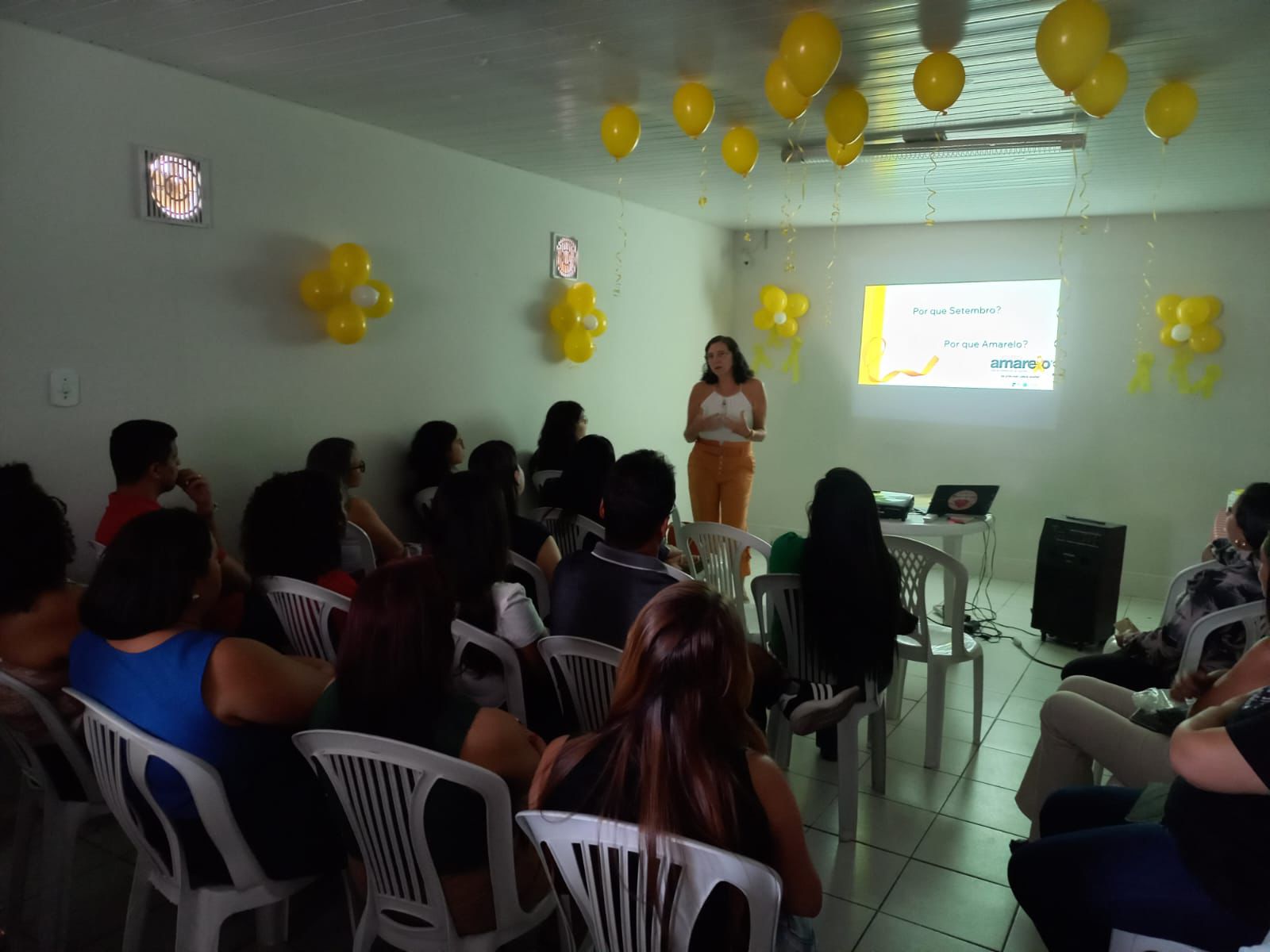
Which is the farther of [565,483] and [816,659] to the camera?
[565,483]

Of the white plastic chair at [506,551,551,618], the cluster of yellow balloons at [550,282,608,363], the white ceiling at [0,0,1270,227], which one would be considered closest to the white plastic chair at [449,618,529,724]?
the white plastic chair at [506,551,551,618]

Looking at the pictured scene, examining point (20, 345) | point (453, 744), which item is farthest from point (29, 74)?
point (453, 744)

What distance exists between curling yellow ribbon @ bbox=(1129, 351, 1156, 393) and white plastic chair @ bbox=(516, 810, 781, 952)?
601 centimetres

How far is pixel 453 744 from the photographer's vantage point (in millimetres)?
1551

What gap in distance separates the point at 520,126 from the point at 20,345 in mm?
2319

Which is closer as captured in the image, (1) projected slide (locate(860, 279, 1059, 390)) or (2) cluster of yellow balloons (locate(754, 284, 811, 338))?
(1) projected slide (locate(860, 279, 1059, 390))

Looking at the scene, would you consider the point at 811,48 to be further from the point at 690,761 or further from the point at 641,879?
the point at 641,879

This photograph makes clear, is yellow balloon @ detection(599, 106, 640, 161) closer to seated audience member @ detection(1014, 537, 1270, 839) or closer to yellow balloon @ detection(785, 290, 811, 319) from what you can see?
seated audience member @ detection(1014, 537, 1270, 839)

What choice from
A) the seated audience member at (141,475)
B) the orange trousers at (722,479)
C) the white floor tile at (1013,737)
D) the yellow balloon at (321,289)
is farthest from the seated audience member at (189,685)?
the orange trousers at (722,479)

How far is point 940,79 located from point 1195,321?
4031 millimetres

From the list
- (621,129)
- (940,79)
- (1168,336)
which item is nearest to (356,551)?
(621,129)

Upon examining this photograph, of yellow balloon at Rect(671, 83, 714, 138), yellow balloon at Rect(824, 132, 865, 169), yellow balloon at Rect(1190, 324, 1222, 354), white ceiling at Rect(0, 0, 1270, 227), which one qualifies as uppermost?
white ceiling at Rect(0, 0, 1270, 227)

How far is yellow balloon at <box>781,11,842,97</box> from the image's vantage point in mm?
2480

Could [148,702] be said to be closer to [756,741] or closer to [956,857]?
[756,741]
